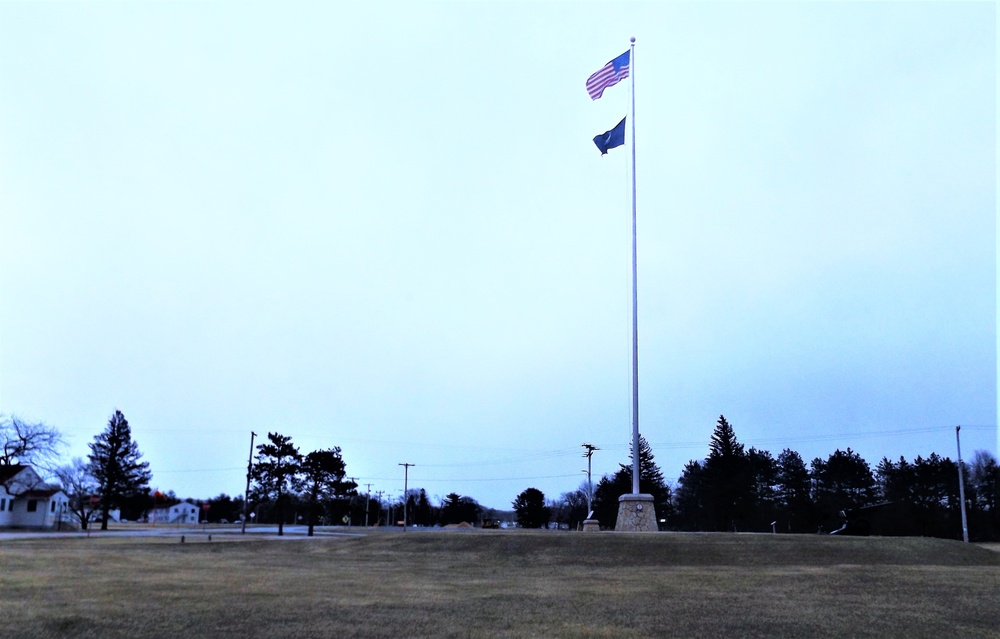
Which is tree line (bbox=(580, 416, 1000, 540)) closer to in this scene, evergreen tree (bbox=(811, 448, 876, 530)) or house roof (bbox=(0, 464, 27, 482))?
evergreen tree (bbox=(811, 448, 876, 530))

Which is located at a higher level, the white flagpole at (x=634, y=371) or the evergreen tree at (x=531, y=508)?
the white flagpole at (x=634, y=371)

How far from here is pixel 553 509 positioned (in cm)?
11538

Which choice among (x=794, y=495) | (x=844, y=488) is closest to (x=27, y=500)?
(x=794, y=495)

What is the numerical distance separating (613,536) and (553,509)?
92251mm

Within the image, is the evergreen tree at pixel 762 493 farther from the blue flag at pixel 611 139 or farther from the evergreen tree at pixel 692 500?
the blue flag at pixel 611 139

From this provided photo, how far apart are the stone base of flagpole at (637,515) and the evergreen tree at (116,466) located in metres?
58.4

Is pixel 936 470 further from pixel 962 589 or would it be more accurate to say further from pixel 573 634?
pixel 573 634

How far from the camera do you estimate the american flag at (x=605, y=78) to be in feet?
107

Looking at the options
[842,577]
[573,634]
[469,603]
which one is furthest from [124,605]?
[842,577]

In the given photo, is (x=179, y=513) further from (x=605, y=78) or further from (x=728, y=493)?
(x=605, y=78)

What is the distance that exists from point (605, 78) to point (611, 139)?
102 inches

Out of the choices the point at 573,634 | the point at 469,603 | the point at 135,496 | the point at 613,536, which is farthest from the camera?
the point at 135,496

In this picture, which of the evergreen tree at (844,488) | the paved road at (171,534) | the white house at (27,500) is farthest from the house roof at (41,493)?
the evergreen tree at (844,488)

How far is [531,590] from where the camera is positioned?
587 inches
